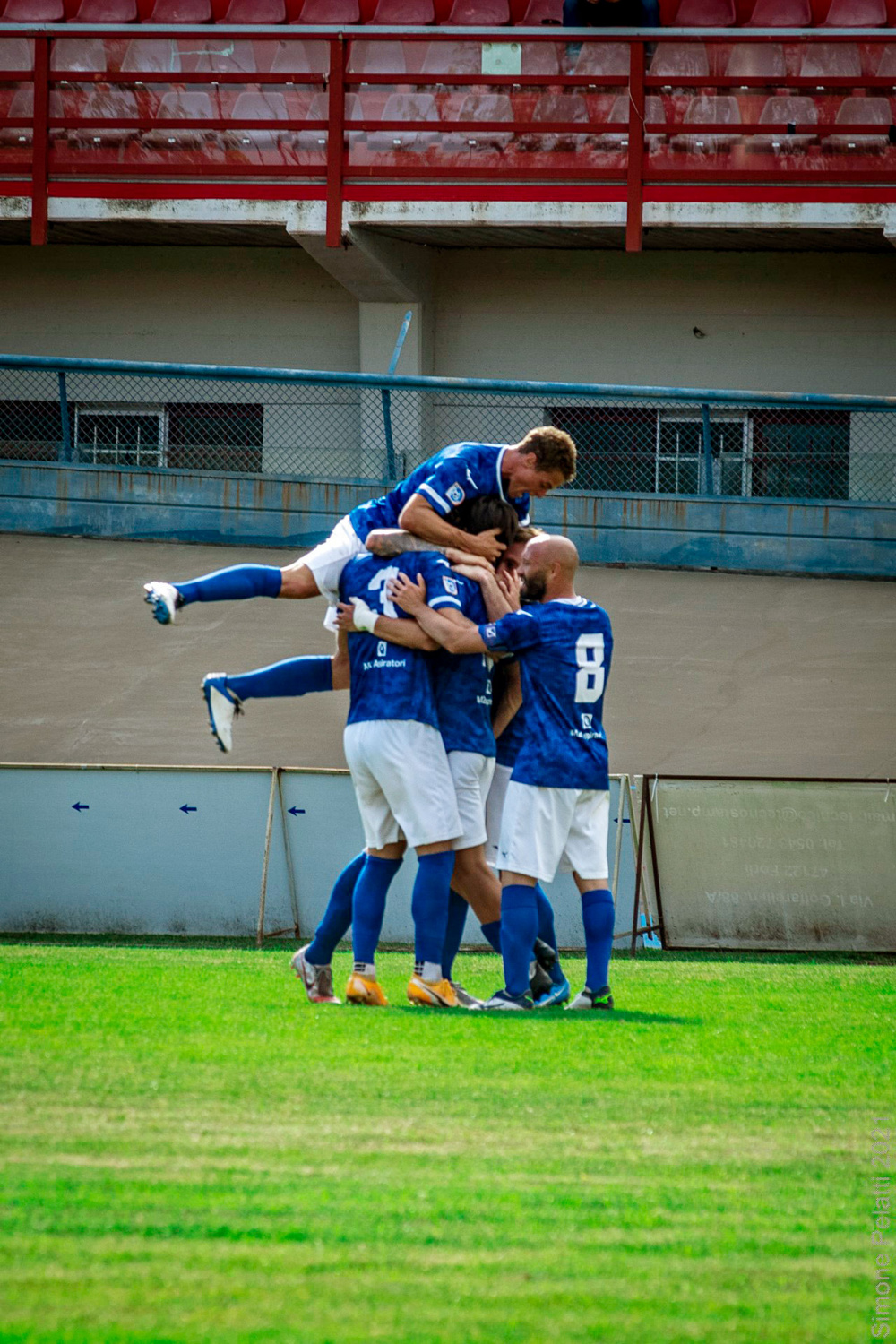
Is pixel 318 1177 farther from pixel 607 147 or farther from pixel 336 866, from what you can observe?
pixel 607 147

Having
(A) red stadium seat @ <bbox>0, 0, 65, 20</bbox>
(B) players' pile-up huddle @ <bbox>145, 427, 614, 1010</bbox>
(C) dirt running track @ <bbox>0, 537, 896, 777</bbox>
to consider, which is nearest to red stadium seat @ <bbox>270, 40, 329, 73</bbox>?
(A) red stadium seat @ <bbox>0, 0, 65, 20</bbox>

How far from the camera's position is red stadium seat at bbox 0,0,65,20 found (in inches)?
816

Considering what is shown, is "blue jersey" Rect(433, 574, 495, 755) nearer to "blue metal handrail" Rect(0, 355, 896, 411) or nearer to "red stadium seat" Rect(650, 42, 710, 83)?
"blue metal handrail" Rect(0, 355, 896, 411)

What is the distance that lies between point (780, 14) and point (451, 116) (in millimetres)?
4934

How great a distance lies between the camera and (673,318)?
19.8m

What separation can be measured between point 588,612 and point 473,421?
33.6 feet

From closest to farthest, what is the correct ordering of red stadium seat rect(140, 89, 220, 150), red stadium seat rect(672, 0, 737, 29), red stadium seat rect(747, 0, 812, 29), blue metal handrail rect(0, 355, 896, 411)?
blue metal handrail rect(0, 355, 896, 411), red stadium seat rect(140, 89, 220, 150), red stadium seat rect(747, 0, 812, 29), red stadium seat rect(672, 0, 737, 29)

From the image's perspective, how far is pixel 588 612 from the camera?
20.5ft

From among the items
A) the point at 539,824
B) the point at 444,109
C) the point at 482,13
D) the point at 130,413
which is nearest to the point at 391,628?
the point at 539,824

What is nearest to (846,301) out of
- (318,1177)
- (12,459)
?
(12,459)

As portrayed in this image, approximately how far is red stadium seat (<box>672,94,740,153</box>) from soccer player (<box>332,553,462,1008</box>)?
1274 cm

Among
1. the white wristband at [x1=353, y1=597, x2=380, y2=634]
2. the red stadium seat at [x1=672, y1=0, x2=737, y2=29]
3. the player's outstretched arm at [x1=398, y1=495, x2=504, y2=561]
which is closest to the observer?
the white wristband at [x1=353, y1=597, x2=380, y2=634]

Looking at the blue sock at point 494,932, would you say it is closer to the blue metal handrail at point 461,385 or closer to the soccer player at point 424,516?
the soccer player at point 424,516

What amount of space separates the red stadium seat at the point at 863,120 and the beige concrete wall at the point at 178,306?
21.1 feet
